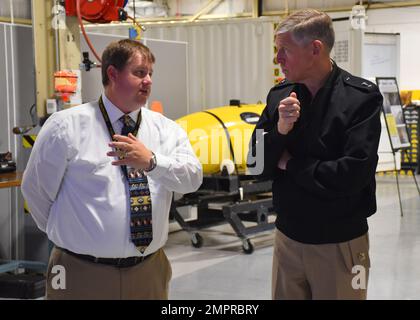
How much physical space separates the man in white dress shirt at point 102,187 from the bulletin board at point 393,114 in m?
6.75

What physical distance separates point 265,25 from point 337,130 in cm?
725

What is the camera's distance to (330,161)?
247 cm

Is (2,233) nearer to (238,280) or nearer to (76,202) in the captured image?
(238,280)

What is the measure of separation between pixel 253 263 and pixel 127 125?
411 centimetres

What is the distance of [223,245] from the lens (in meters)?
7.45

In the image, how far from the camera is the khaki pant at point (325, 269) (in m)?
2.53

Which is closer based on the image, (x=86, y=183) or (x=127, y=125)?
(x=86, y=183)

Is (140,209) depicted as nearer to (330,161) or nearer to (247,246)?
(330,161)

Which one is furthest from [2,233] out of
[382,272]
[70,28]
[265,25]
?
[265,25]

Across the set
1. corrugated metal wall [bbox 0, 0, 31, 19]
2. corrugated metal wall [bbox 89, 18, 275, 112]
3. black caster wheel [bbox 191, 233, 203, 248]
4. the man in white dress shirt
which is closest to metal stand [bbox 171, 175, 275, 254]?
black caster wheel [bbox 191, 233, 203, 248]

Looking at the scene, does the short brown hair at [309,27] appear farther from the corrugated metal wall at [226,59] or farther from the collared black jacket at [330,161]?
the corrugated metal wall at [226,59]

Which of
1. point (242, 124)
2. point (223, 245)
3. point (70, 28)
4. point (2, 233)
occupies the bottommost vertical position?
point (223, 245)

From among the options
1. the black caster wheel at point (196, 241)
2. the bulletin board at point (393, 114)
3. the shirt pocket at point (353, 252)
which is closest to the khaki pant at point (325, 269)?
the shirt pocket at point (353, 252)

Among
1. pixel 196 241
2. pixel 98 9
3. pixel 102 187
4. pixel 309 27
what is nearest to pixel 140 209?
pixel 102 187
